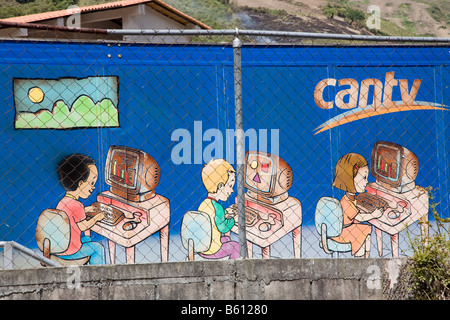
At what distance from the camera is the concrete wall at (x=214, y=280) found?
12.1 feet

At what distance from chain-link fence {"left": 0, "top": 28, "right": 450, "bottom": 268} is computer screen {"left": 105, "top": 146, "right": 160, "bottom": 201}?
0.04 feet

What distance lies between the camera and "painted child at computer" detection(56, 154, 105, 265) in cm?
465

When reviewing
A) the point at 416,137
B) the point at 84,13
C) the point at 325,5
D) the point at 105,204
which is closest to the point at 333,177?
the point at 416,137

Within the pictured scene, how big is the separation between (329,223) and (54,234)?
242 centimetres

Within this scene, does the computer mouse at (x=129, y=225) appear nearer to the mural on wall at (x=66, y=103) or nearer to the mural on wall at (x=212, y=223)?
the mural on wall at (x=212, y=223)

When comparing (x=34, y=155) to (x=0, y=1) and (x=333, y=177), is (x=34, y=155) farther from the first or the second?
(x=0, y=1)

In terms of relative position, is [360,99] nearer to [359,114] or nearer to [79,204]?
[359,114]

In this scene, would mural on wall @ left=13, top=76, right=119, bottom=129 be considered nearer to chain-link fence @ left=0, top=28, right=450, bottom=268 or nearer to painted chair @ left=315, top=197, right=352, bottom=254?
chain-link fence @ left=0, top=28, right=450, bottom=268

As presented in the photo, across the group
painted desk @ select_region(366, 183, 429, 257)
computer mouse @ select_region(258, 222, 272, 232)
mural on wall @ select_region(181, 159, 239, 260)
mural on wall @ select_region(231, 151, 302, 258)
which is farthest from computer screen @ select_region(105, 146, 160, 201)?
painted desk @ select_region(366, 183, 429, 257)

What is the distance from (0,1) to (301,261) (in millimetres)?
29817

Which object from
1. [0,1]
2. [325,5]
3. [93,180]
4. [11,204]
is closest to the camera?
[11,204]

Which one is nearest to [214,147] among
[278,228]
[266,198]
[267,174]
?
[267,174]

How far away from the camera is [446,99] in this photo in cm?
524

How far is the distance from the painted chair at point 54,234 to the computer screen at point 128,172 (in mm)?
496
